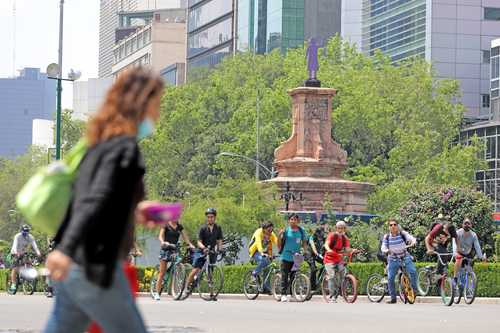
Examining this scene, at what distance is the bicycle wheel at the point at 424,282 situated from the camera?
28.2m

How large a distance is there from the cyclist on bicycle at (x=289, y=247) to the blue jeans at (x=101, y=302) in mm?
20300

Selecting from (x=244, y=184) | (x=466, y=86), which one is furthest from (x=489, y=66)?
(x=244, y=184)

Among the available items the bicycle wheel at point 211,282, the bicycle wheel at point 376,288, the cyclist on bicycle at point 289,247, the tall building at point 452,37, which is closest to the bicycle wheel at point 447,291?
the bicycle wheel at point 376,288

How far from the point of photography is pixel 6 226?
4481 inches

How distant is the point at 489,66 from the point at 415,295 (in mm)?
93007

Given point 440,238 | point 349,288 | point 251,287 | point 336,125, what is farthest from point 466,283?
point 336,125

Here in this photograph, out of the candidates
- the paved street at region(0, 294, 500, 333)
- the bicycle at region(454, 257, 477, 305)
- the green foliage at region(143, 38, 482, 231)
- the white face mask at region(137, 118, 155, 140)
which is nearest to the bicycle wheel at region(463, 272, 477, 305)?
the bicycle at region(454, 257, 477, 305)

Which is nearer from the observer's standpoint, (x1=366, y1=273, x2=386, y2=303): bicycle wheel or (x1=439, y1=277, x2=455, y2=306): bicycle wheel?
(x1=439, y1=277, x2=455, y2=306): bicycle wheel

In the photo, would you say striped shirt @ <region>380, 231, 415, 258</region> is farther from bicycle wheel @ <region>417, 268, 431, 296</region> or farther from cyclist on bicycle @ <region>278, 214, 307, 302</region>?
cyclist on bicycle @ <region>278, 214, 307, 302</region>

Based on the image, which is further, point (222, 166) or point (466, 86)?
point (466, 86)

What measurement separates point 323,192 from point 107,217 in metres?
46.5

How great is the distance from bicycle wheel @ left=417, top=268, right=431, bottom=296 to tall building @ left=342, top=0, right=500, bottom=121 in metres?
88.3

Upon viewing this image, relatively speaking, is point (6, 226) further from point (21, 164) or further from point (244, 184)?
point (244, 184)

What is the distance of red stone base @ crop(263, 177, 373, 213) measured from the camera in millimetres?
52781
